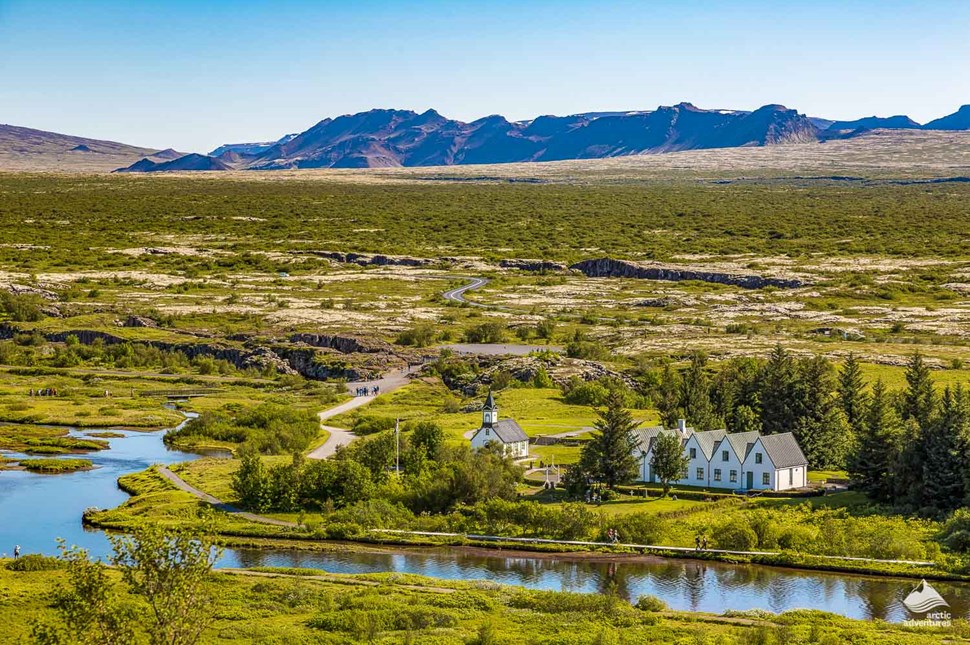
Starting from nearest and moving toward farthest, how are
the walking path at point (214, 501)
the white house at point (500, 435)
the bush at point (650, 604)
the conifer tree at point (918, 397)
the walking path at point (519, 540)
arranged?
the bush at point (650, 604) → the walking path at point (519, 540) → the walking path at point (214, 501) → the conifer tree at point (918, 397) → the white house at point (500, 435)

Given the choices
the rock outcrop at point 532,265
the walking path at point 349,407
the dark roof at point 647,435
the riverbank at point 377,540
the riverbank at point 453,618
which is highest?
the dark roof at point 647,435

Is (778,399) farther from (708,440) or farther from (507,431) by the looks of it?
(507,431)

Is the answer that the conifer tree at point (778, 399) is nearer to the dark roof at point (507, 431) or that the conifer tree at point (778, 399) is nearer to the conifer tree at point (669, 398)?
the conifer tree at point (669, 398)

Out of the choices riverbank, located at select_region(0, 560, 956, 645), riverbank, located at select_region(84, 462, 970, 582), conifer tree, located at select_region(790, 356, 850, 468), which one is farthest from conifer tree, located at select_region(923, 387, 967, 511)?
riverbank, located at select_region(0, 560, 956, 645)

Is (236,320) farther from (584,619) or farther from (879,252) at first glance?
(879,252)

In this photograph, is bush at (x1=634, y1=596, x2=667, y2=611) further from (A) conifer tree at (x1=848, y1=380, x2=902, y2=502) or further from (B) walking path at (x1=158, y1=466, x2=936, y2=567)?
(A) conifer tree at (x1=848, y1=380, x2=902, y2=502)

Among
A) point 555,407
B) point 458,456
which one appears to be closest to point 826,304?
point 555,407

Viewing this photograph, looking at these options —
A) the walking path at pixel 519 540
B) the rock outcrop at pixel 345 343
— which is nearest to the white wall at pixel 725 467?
the walking path at pixel 519 540

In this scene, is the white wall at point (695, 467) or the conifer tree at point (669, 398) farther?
the conifer tree at point (669, 398)
